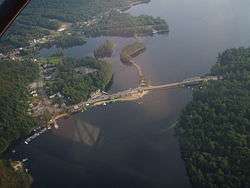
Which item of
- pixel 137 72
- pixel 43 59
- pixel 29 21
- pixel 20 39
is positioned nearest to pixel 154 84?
pixel 137 72

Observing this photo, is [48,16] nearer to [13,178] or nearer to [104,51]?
[104,51]

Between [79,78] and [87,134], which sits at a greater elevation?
[79,78]

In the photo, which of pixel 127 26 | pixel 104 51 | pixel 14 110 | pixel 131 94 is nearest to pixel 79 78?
pixel 131 94

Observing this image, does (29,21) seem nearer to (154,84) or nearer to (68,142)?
(154,84)

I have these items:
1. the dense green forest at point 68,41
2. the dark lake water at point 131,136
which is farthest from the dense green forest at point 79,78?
the dense green forest at point 68,41

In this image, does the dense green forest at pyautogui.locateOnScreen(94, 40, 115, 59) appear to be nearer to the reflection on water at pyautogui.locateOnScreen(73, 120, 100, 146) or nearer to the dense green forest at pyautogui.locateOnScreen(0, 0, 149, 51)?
the dense green forest at pyautogui.locateOnScreen(0, 0, 149, 51)

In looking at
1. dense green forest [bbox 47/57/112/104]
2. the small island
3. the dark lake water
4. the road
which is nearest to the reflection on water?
the dark lake water

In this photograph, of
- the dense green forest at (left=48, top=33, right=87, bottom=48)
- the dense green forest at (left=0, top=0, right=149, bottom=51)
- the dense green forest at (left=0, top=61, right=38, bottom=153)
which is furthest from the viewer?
the dense green forest at (left=0, top=0, right=149, bottom=51)
